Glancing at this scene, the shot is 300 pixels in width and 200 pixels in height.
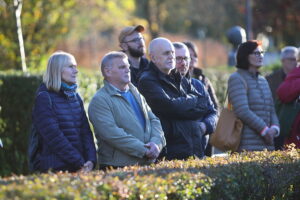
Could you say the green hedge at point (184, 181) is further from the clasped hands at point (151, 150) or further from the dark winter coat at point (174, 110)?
the dark winter coat at point (174, 110)

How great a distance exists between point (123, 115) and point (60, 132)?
2.24ft

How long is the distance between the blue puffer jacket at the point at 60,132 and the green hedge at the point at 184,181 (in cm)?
92

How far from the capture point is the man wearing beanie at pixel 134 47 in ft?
27.8

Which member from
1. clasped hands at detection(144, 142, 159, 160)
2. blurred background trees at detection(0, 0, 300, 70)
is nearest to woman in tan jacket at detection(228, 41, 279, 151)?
clasped hands at detection(144, 142, 159, 160)

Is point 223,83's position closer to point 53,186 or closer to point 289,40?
point 53,186

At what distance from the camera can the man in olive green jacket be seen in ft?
22.3

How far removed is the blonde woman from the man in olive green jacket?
0.15 meters

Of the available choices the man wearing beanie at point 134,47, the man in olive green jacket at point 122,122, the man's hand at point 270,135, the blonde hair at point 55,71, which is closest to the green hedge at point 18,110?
the man wearing beanie at point 134,47

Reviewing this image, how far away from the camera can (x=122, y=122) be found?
6969 mm

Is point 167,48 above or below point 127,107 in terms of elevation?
above

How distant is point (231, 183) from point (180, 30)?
5060 cm

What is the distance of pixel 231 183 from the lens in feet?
19.4

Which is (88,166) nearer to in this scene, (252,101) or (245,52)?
(252,101)

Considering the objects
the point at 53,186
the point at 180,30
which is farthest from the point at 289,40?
the point at 53,186
